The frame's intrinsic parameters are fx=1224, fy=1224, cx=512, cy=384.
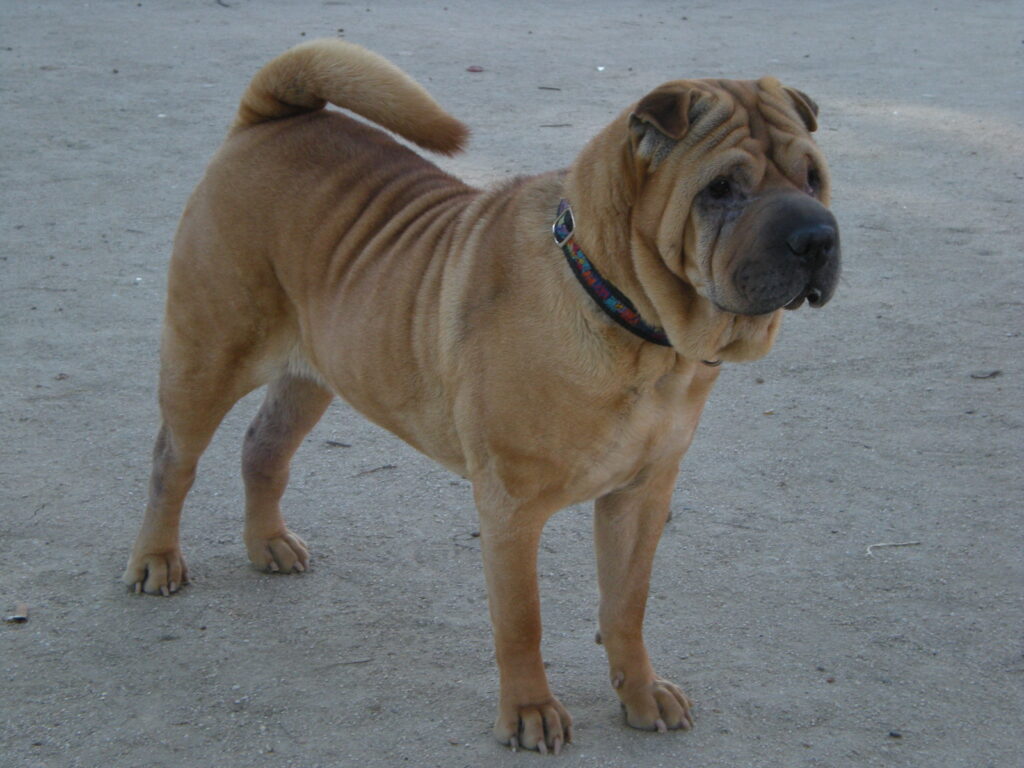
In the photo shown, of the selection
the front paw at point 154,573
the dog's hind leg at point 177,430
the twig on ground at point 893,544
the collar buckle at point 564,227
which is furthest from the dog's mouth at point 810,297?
the front paw at point 154,573

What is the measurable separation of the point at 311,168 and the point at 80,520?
55.7 inches

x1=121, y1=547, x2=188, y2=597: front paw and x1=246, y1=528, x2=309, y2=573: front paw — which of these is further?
x1=246, y1=528, x2=309, y2=573: front paw

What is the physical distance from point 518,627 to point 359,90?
147 cm

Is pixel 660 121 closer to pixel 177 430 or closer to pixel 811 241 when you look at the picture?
pixel 811 241

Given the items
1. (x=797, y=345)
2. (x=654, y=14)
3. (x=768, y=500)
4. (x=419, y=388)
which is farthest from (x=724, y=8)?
(x=419, y=388)

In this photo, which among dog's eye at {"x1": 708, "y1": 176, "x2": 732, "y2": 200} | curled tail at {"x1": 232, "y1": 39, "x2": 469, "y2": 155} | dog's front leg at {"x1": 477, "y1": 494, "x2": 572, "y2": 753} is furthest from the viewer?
curled tail at {"x1": 232, "y1": 39, "x2": 469, "y2": 155}

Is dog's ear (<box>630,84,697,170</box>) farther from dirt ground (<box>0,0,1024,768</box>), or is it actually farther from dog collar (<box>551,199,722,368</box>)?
dirt ground (<box>0,0,1024,768</box>)

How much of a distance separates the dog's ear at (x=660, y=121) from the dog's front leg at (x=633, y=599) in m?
0.83

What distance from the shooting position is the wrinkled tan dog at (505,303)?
247 cm

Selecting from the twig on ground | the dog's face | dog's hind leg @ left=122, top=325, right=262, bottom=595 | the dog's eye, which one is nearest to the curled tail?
dog's hind leg @ left=122, top=325, right=262, bottom=595

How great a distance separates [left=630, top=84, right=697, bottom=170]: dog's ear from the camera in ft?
7.98

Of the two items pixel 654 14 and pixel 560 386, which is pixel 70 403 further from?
pixel 654 14

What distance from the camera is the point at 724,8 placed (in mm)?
12555

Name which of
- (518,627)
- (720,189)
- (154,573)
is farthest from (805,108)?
(154,573)
